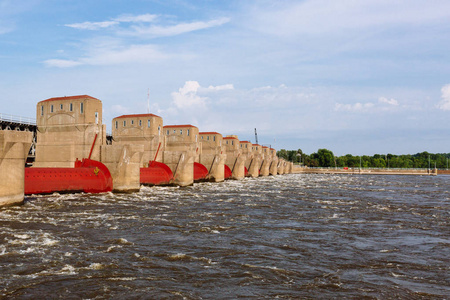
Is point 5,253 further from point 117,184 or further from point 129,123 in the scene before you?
point 129,123

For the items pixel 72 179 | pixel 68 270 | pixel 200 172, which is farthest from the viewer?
pixel 200 172

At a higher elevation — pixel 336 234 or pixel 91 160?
pixel 91 160

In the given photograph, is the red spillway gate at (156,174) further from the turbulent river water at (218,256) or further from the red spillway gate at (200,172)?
the turbulent river water at (218,256)

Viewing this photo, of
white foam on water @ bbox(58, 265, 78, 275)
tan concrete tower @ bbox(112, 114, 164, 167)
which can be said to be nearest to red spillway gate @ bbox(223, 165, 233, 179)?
tan concrete tower @ bbox(112, 114, 164, 167)

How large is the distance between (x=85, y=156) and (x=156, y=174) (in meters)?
10.7

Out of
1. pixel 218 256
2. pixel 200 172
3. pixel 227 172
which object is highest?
pixel 200 172

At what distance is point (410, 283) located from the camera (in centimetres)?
945

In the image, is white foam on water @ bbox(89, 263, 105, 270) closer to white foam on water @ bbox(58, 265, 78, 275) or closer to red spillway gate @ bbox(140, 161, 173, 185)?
white foam on water @ bbox(58, 265, 78, 275)

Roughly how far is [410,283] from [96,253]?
31.5ft

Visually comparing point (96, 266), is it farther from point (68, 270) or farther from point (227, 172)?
point (227, 172)

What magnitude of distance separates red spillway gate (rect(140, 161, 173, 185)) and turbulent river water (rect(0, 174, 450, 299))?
22.3m

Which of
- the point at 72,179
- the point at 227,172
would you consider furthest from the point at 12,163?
the point at 227,172

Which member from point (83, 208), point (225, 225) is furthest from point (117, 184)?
point (225, 225)

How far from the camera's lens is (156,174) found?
1789 inches
